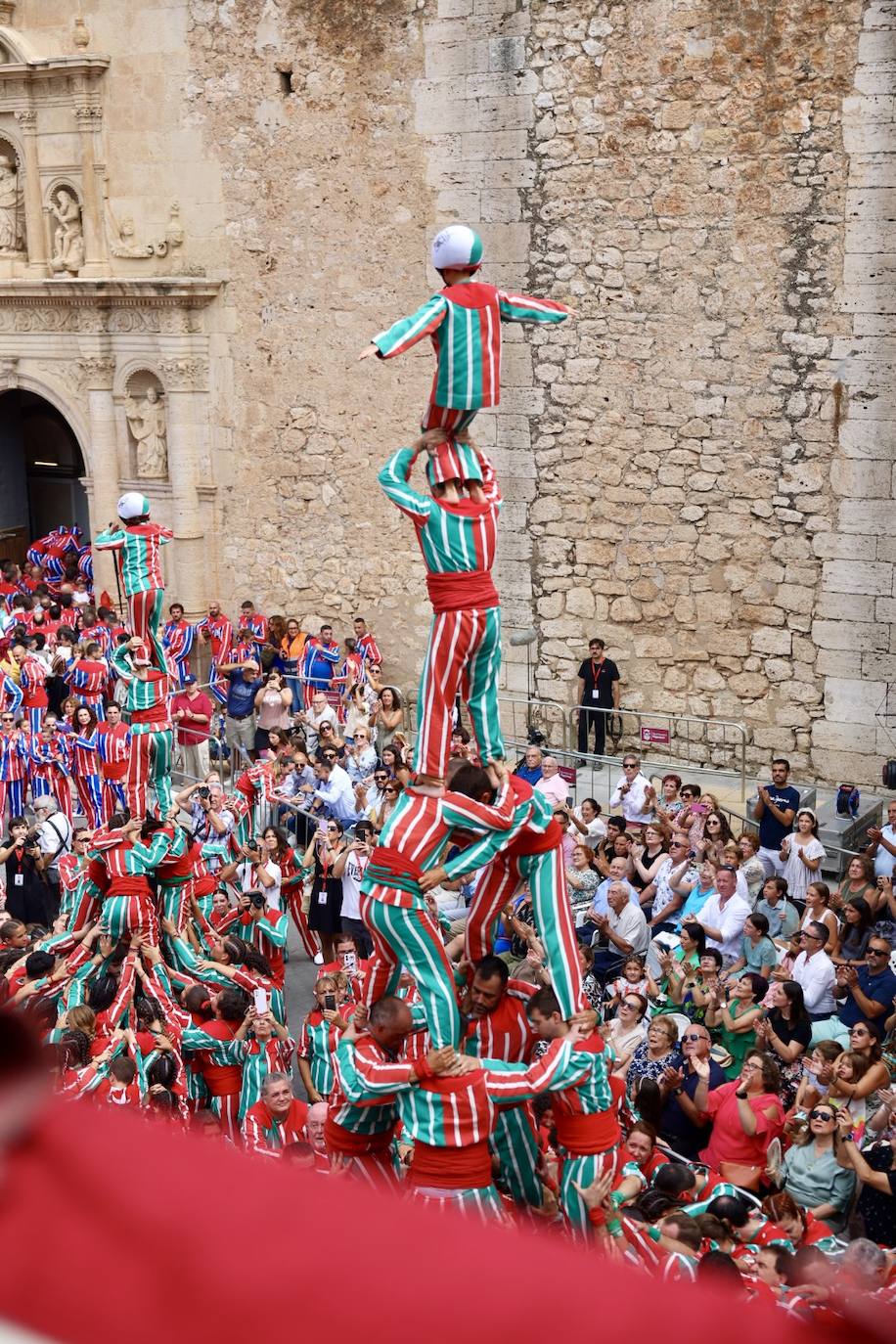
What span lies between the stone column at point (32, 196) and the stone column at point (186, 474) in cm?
213

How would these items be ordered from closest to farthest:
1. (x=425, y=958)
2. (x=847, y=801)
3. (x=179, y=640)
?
(x=425, y=958)
(x=847, y=801)
(x=179, y=640)

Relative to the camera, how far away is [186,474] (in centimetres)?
1697

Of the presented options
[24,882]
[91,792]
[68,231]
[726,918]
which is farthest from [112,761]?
[68,231]

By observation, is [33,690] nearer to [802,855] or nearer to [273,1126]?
[802,855]

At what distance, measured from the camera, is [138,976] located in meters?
9.33

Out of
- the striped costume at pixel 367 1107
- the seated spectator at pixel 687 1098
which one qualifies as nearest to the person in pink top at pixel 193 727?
the seated spectator at pixel 687 1098

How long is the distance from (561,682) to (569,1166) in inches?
366

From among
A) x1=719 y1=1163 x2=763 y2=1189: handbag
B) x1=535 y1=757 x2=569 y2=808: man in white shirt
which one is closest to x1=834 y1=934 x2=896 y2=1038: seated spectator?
x1=719 y1=1163 x2=763 y2=1189: handbag

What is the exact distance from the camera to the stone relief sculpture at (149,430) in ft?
56.2

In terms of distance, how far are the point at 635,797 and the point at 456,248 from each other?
6.67 metres

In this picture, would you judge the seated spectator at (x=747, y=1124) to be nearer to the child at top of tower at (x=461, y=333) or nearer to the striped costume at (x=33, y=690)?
the child at top of tower at (x=461, y=333)

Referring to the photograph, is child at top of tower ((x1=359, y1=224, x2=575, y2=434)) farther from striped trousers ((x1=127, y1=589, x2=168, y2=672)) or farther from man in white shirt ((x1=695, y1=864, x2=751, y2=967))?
man in white shirt ((x1=695, y1=864, x2=751, y2=967))

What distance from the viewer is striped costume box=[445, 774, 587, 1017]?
6246mm

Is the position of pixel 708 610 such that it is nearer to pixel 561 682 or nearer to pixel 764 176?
pixel 561 682
